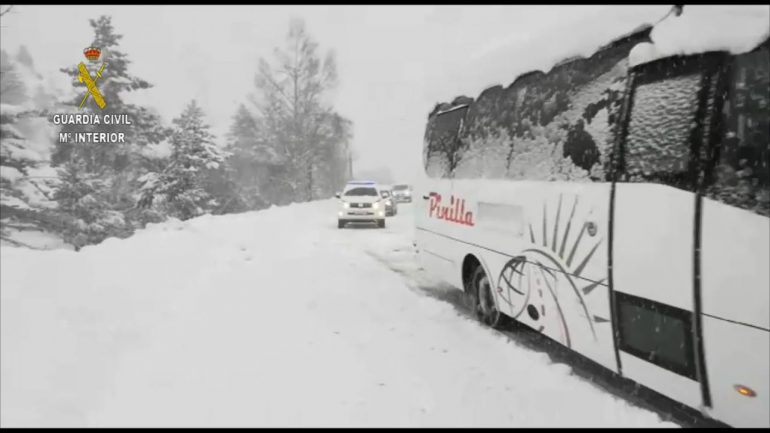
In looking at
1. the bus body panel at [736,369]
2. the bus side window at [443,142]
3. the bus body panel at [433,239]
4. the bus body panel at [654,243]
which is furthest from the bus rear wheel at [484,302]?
the bus body panel at [736,369]

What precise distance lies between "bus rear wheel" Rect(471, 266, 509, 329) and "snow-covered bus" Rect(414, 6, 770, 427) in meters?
0.48

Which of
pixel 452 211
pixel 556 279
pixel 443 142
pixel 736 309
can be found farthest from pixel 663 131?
pixel 443 142

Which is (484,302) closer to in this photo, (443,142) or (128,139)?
(443,142)

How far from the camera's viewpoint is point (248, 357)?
455 cm

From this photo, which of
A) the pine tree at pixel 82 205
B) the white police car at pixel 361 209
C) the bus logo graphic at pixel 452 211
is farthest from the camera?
the white police car at pixel 361 209

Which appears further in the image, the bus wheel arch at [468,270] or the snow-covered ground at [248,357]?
the bus wheel arch at [468,270]

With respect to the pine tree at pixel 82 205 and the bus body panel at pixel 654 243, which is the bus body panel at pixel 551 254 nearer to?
the bus body panel at pixel 654 243

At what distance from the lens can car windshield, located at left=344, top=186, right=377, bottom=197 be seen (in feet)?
63.8

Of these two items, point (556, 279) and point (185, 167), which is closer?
point (556, 279)

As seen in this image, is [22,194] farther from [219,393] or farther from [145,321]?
[219,393]

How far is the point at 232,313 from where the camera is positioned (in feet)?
19.4

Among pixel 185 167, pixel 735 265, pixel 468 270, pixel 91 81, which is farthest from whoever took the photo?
pixel 185 167

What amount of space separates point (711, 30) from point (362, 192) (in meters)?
17.1

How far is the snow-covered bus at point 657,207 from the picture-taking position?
101 inches
